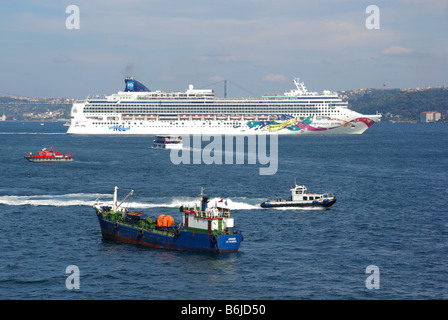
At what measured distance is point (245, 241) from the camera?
57.9m

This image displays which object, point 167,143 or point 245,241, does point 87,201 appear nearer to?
point 245,241

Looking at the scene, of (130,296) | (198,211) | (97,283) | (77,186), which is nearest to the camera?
(130,296)

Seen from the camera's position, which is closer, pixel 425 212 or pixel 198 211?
pixel 198 211

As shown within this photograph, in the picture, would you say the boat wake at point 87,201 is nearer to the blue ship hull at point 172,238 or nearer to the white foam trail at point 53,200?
the white foam trail at point 53,200

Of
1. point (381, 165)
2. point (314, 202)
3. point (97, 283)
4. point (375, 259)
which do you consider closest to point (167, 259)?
point (97, 283)

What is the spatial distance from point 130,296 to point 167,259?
994 centimetres

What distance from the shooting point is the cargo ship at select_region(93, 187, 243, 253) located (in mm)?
53938

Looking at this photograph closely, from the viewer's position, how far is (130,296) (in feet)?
141

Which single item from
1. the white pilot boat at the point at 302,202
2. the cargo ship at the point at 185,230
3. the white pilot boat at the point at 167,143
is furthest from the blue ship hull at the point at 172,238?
the white pilot boat at the point at 167,143

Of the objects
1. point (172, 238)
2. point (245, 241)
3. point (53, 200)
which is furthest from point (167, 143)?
point (172, 238)

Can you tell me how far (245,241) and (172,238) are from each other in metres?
7.44

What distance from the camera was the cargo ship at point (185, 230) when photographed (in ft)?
177

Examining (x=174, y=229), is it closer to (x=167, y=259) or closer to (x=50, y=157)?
(x=167, y=259)
